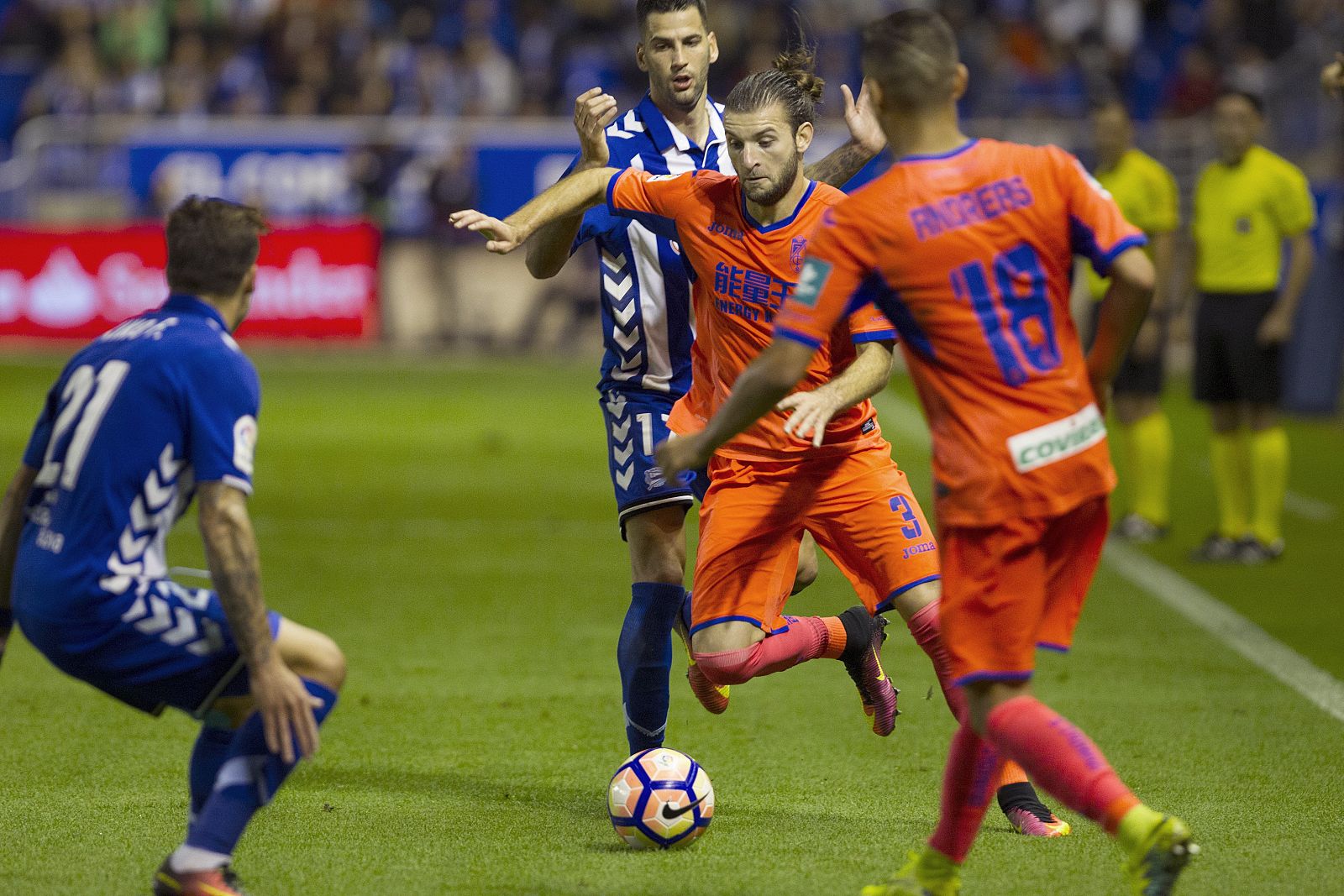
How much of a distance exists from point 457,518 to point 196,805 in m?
6.92

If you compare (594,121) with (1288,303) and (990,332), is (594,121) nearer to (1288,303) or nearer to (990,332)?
(990,332)

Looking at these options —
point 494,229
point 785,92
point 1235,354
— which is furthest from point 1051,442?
point 1235,354

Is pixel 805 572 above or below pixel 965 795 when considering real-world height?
above

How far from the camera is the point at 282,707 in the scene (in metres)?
3.82

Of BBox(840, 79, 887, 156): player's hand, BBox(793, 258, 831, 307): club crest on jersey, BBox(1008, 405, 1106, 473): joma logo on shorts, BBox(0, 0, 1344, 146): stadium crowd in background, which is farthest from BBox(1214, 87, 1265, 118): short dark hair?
BBox(0, 0, 1344, 146): stadium crowd in background

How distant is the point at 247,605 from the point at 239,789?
0.46 metres

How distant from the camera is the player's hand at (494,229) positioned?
4.77m

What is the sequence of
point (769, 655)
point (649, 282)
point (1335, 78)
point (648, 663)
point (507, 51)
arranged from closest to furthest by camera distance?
point (769, 655) < point (648, 663) < point (649, 282) < point (1335, 78) < point (507, 51)

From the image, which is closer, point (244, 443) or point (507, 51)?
point (244, 443)

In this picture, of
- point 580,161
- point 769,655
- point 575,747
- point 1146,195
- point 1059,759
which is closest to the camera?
point 1059,759

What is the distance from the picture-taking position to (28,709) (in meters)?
6.40

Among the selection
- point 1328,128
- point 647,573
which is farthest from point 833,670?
point 1328,128

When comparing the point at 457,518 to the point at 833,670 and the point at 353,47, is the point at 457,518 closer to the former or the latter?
the point at 833,670

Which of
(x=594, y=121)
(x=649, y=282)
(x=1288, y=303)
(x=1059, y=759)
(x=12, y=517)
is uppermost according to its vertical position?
(x=594, y=121)
